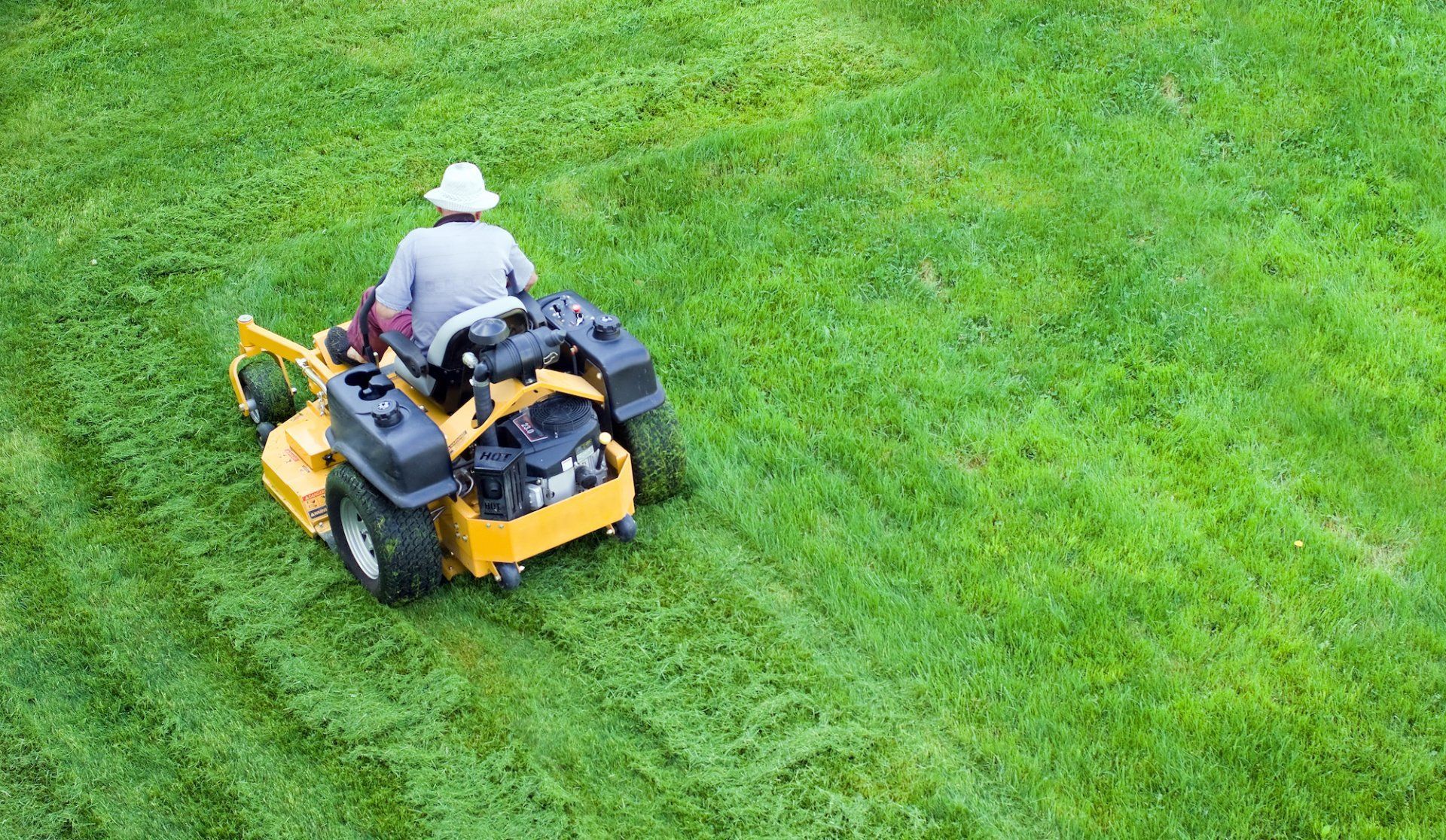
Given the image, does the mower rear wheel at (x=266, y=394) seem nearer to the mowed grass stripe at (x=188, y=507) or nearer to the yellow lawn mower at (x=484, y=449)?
the mowed grass stripe at (x=188, y=507)

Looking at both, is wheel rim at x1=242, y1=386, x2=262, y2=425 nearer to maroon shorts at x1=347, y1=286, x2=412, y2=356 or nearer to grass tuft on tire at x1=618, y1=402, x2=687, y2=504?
maroon shorts at x1=347, y1=286, x2=412, y2=356

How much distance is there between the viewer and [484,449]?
18.7ft

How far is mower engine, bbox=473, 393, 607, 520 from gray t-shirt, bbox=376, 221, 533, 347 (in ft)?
1.89

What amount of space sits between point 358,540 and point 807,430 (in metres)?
2.34

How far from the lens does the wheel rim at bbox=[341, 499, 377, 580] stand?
5.98 m

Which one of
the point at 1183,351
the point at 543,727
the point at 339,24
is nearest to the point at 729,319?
the point at 1183,351

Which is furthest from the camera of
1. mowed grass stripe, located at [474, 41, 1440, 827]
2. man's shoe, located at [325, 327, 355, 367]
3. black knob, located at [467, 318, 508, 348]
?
man's shoe, located at [325, 327, 355, 367]

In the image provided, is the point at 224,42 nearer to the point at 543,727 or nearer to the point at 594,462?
the point at 594,462

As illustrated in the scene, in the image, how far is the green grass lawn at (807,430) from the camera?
201 inches

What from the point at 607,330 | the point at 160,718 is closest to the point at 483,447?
the point at 607,330

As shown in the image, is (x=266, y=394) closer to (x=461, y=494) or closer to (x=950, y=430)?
(x=461, y=494)

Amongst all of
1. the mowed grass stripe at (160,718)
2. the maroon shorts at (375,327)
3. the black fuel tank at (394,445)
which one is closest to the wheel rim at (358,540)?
the black fuel tank at (394,445)

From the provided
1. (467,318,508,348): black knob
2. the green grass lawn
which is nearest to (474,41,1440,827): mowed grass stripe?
the green grass lawn

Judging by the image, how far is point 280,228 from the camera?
880cm
